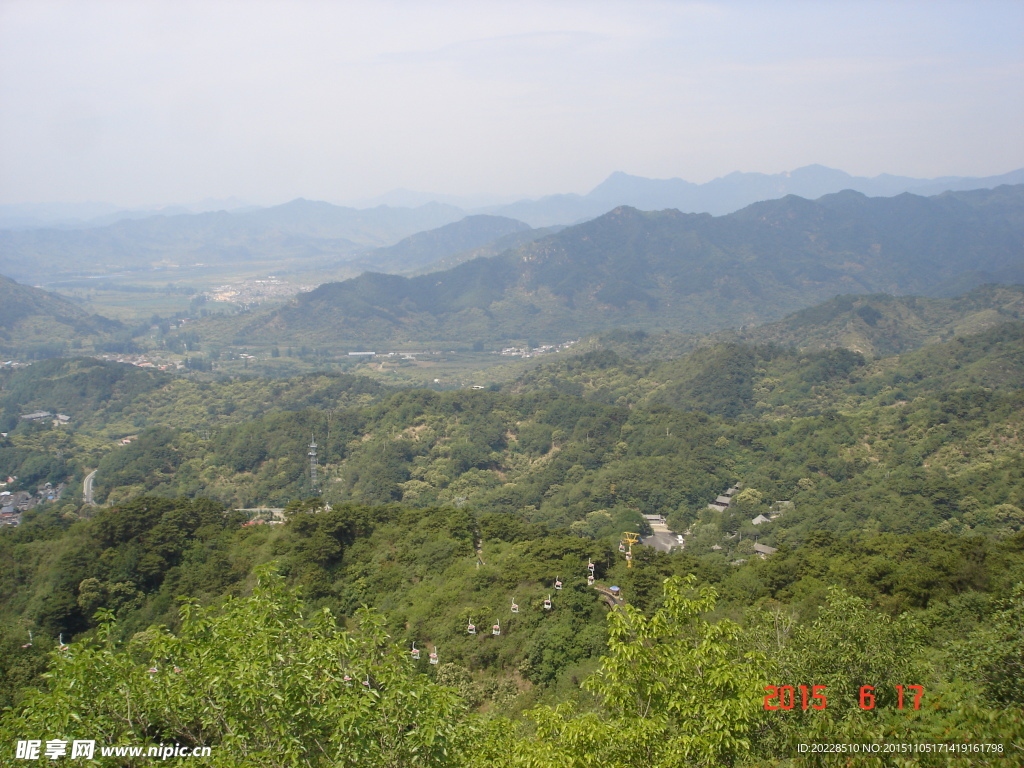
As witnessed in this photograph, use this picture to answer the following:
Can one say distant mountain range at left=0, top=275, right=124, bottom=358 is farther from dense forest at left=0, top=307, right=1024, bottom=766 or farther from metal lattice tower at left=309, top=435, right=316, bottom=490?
metal lattice tower at left=309, top=435, right=316, bottom=490

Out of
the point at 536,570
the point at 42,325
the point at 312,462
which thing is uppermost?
the point at 42,325

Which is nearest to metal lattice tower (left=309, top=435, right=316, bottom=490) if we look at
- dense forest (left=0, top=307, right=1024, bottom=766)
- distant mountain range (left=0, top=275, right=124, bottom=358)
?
dense forest (left=0, top=307, right=1024, bottom=766)

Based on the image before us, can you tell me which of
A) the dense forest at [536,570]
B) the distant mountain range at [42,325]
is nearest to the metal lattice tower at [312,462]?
the dense forest at [536,570]

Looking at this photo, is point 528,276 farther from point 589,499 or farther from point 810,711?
point 810,711

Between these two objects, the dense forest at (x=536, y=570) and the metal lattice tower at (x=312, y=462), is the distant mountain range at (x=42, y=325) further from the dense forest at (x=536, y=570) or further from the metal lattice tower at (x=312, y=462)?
the metal lattice tower at (x=312, y=462)

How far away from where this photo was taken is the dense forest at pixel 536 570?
9.35m

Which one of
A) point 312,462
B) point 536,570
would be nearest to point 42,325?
point 312,462

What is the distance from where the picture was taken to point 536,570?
92.7 feet

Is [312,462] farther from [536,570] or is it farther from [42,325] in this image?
[42,325]

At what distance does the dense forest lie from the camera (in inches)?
368

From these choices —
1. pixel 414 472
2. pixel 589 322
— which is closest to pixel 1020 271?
pixel 589 322

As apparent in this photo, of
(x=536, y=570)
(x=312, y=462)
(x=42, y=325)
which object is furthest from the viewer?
(x=42, y=325)

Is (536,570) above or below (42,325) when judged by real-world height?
below

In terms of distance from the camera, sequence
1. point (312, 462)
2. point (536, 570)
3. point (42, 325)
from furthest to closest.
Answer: point (42, 325)
point (312, 462)
point (536, 570)
